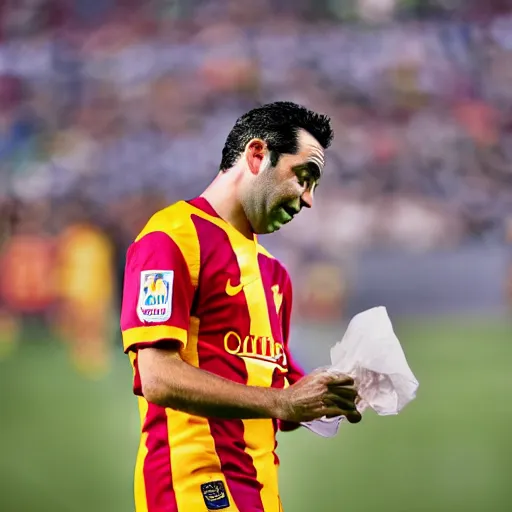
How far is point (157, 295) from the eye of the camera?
6.12 ft

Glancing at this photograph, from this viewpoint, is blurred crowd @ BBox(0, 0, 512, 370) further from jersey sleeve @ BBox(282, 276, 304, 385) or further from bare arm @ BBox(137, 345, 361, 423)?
bare arm @ BBox(137, 345, 361, 423)

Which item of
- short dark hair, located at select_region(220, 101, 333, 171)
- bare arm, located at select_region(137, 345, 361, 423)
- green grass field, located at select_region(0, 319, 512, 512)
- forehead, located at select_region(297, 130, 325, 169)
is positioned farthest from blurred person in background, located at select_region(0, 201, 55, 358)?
bare arm, located at select_region(137, 345, 361, 423)

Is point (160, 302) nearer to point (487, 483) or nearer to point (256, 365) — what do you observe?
point (256, 365)

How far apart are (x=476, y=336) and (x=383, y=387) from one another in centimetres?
422

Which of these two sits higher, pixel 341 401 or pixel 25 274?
pixel 25 274

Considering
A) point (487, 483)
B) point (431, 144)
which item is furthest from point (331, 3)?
point (487, 483)

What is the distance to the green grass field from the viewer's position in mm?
5203

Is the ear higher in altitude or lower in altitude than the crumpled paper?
higher

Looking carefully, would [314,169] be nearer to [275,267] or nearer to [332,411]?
[275,267]

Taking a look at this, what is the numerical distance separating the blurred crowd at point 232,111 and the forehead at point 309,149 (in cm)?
426

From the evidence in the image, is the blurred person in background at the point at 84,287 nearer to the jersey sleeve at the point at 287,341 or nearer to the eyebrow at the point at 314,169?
the jersey sleeve at the point at 287,341

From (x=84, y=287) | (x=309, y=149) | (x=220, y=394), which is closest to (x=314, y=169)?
(x=309, y=149)

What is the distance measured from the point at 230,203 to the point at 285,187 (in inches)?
5.2

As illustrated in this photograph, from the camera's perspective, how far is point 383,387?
6.44 ft
